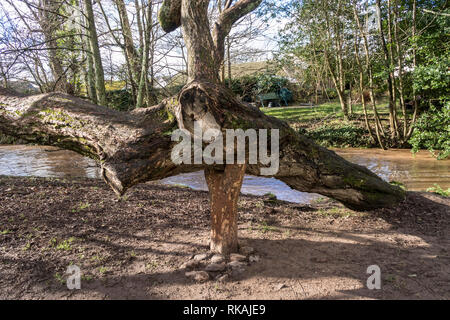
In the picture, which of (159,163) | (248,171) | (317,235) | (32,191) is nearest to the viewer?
(159,163)

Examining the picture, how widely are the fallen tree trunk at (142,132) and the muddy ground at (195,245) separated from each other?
2.79 ft

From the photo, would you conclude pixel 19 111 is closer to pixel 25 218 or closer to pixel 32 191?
pixel 25 218

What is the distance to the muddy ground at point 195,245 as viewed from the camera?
8.83 feet

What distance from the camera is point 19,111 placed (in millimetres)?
3258

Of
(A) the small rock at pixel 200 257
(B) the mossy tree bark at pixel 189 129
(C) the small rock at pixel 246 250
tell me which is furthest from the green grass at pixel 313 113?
(A) the small rock at pixel 200 257

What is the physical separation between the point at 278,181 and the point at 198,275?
225 inches

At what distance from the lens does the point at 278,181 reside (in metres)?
8.27

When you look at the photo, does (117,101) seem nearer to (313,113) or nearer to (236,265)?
(236,265)

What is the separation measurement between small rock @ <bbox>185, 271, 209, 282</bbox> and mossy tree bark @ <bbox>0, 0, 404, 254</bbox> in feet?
1.35

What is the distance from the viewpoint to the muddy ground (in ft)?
8.83

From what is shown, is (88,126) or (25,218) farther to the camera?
(25,218)

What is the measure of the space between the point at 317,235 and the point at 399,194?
162 cm

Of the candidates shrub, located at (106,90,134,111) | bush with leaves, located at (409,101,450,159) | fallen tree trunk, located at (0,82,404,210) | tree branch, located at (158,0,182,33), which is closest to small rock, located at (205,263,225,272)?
fallen tree trunk, located at (0,82,404,210)
